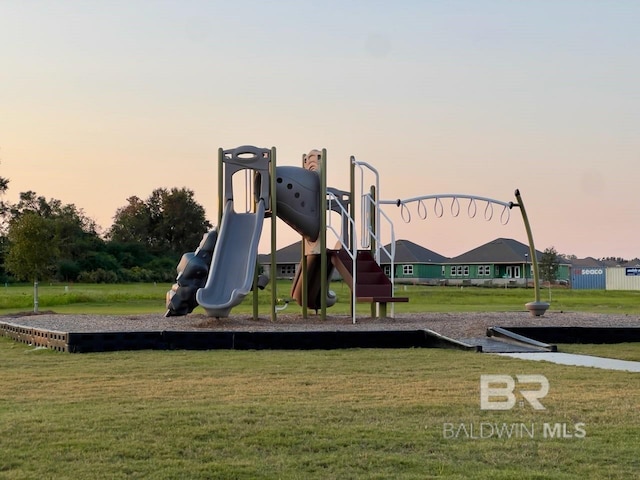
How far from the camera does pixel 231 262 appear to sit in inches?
757

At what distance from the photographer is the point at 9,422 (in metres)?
7.11

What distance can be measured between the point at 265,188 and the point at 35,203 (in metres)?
62.2

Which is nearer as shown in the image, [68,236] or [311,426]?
[311,426]

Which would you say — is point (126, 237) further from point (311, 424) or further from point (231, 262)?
point (311, 424)

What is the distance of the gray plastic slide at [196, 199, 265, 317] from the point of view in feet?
59.4

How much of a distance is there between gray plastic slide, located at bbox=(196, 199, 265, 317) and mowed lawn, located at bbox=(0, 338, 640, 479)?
6.93 metres

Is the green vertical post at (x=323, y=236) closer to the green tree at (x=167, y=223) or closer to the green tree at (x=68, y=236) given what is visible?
the green tree at (x=68, y=236)

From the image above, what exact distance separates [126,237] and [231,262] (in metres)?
69.2

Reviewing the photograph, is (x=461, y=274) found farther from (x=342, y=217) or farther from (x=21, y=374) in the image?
(x=21, y=374)

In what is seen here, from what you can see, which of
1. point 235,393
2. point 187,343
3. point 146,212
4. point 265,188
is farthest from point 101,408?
point 146,212

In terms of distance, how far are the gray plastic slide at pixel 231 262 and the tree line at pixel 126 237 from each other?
3379 centimetres

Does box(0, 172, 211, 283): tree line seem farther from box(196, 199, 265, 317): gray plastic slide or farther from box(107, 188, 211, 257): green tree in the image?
box(196, 199, 265, 317): gray plastic slide

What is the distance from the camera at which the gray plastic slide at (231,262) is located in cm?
1812

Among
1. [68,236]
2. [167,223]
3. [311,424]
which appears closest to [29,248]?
[311,424]
